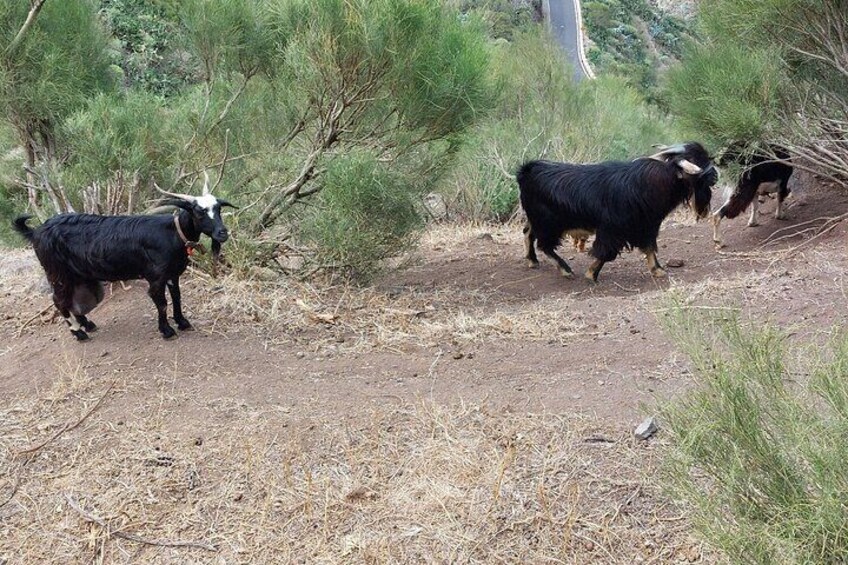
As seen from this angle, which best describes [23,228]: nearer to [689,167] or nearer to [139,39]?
[689,167]

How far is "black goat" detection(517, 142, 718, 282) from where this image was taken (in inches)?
335

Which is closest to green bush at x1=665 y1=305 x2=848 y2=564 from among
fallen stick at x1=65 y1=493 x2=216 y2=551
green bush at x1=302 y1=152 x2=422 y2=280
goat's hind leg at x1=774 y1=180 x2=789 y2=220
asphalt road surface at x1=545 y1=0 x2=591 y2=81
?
fallen stick at x1=65 y1=493 x2=216 y2=551

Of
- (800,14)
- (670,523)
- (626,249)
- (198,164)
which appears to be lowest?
(626,249)

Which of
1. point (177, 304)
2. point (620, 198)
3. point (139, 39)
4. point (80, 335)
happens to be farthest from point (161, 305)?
point (139, 39)

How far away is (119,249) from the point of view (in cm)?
666

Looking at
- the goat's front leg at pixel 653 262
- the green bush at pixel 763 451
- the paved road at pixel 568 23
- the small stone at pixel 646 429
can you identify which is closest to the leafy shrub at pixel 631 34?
the paved road at pixel 568 23

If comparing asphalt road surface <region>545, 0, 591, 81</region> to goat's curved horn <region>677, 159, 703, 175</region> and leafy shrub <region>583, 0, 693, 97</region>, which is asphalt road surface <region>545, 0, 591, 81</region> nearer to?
leafy shrub <region>583, 0, 693, 97</region>

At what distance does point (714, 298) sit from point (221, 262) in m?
4.68

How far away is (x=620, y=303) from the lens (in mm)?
7242

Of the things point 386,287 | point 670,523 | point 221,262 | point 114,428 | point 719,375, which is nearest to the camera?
point 719,375

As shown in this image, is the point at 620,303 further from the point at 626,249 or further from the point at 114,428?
the point at 114,428

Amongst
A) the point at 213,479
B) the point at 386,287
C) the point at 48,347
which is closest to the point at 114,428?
the point at 213,479

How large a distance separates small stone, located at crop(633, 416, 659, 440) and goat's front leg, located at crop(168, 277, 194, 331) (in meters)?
4.00

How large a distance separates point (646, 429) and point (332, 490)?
1791mm
